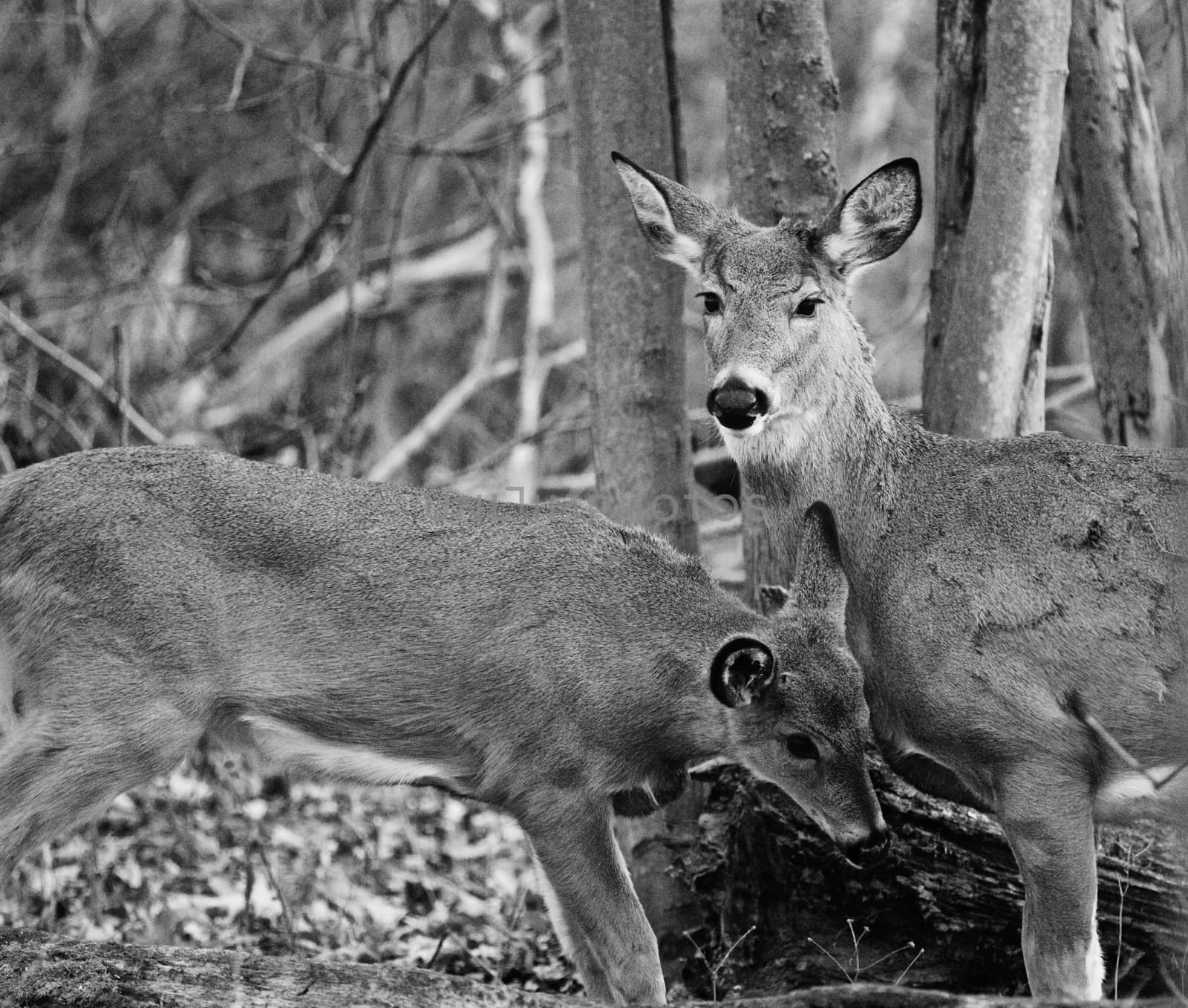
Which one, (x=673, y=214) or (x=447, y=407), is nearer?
(x=673, y=214)

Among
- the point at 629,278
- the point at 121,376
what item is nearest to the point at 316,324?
the point at 121,376

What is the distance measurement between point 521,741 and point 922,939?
6.46 ft

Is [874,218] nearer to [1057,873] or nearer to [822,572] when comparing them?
[822,572]

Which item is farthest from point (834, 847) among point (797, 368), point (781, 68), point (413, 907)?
point (781, 68)

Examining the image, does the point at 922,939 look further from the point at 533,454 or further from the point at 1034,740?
the point at 533,454

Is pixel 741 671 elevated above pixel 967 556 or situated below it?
below

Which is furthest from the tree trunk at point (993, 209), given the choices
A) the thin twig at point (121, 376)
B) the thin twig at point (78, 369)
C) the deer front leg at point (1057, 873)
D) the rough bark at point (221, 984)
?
the thin twig at point (78, 369)

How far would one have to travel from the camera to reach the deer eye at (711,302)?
688 cm

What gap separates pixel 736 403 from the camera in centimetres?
634

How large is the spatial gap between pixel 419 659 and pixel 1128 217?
429 centimetres

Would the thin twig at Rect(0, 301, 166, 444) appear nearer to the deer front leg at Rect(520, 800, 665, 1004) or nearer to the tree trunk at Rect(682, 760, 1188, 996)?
the deer front leg at Rect(520, 800, 665, 1004)

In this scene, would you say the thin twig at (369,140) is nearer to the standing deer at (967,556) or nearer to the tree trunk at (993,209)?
the standing deer at (967,556)

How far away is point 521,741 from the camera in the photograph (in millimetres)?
6613

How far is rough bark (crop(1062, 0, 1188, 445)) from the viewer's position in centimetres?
787
